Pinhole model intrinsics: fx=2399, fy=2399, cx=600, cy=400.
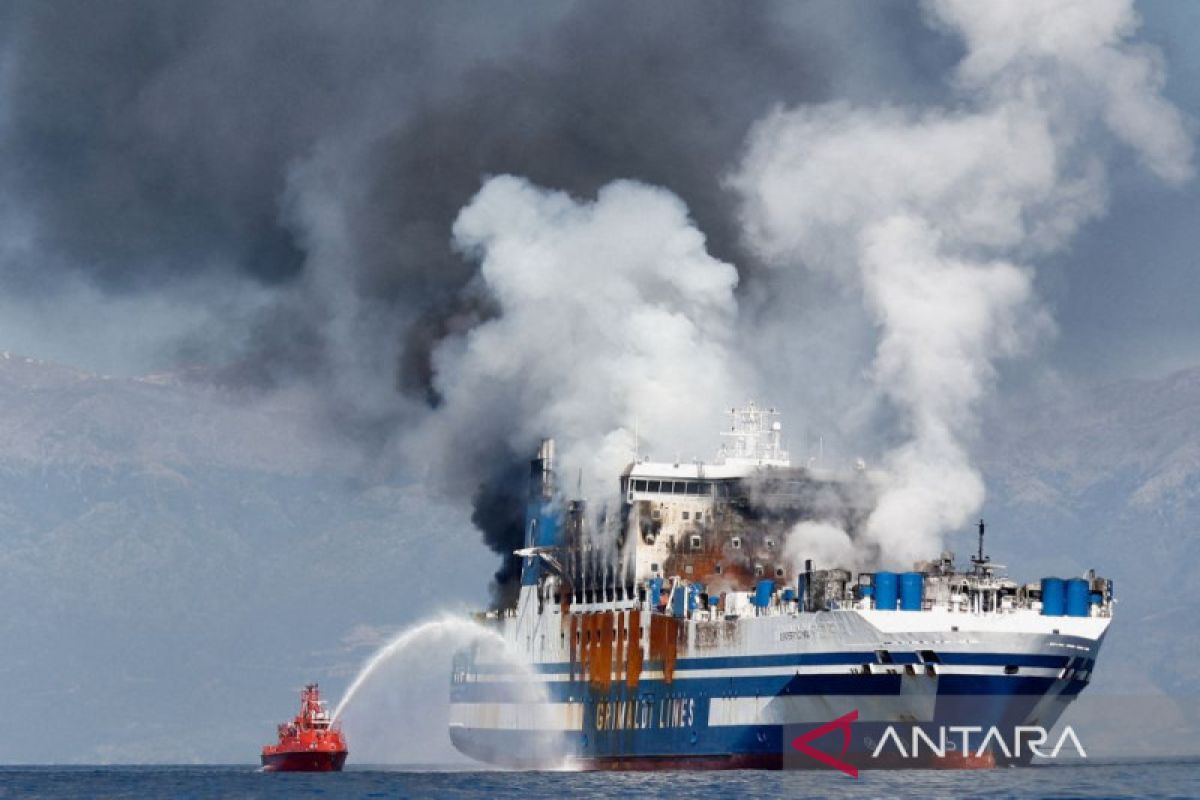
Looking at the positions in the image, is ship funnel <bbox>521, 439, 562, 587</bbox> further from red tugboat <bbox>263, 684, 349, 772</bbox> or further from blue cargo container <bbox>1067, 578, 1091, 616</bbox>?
blue cargo container <bbox>1067, 578, 1091, 616</bbox>

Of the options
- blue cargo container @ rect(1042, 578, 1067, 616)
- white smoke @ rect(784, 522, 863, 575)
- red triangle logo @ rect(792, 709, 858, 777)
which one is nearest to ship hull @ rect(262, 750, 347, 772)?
white smoke @ rect(784, 522, 863, 575)

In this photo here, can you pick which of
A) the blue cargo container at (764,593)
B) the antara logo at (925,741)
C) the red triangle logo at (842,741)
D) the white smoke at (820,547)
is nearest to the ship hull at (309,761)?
the white smoke at (820,547)

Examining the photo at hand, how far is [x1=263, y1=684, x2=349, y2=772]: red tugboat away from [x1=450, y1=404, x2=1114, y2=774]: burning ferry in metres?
9.85

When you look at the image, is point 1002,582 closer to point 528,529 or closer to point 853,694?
point 853,694

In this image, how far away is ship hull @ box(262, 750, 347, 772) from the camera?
142m

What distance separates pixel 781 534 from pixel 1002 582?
20120 millimetres

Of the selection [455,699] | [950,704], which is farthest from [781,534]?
[455,699]

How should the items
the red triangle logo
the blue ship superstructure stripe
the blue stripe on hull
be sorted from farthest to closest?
the red triangle logo < the blue stripe on hull < the blue ship superstructure stripe

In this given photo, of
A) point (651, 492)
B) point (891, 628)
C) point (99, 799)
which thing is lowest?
point (99, 799)

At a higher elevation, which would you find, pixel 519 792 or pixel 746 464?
pixel 746 464

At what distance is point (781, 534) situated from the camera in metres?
128

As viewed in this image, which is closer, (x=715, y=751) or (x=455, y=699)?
(x=715, y=751)

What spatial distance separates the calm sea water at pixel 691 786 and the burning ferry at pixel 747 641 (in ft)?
7.34

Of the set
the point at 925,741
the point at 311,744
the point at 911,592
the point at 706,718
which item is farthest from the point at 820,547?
the point at 311,744
